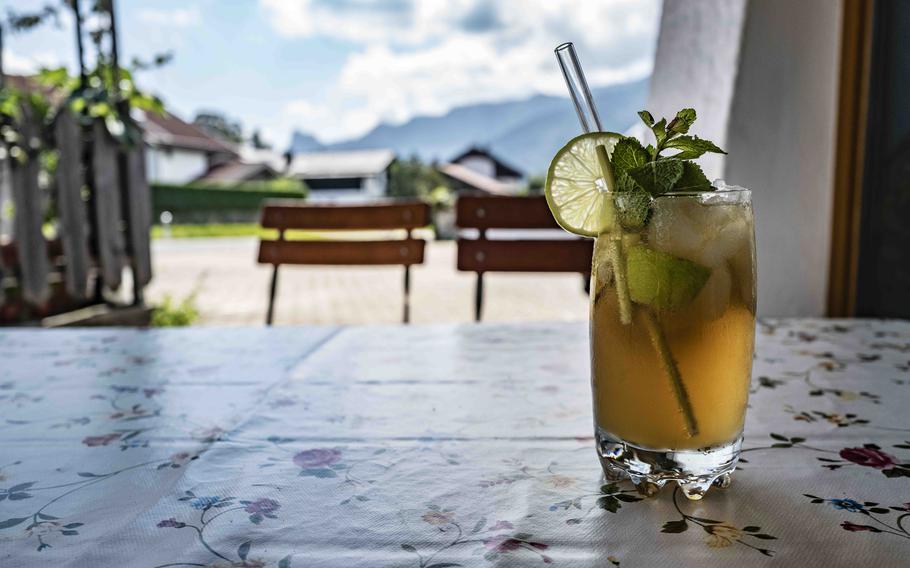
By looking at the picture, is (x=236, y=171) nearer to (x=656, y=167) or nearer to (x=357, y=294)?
(x=357, y=294)

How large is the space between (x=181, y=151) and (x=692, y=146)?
31.1 metres

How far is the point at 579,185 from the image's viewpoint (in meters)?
0.57

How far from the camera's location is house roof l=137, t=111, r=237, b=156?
2712 cm

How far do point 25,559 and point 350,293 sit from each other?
570cm

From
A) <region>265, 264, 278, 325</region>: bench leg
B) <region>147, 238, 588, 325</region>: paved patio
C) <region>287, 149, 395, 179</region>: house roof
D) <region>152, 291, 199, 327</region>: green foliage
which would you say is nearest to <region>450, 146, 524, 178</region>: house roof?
<region>287, 149, 395, 179</region>: house roof

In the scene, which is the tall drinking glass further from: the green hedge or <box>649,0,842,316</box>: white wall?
the green hedge

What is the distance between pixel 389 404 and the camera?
0.75 meters

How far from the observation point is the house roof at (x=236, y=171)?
32531 mm

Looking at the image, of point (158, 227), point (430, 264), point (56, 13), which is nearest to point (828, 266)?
point (56, 13)

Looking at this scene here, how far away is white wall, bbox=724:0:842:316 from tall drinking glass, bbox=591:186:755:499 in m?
2.47

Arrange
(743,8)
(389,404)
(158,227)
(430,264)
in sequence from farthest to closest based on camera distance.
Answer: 1. (158,227)
2. (430,264)
3. (743,8)
4. (389,404)

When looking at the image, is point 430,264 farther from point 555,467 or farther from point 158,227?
point 158,227

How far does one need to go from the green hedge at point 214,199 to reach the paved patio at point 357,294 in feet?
45.5

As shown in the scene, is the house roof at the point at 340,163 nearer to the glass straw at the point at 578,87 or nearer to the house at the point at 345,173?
the house at the point at 345,173
